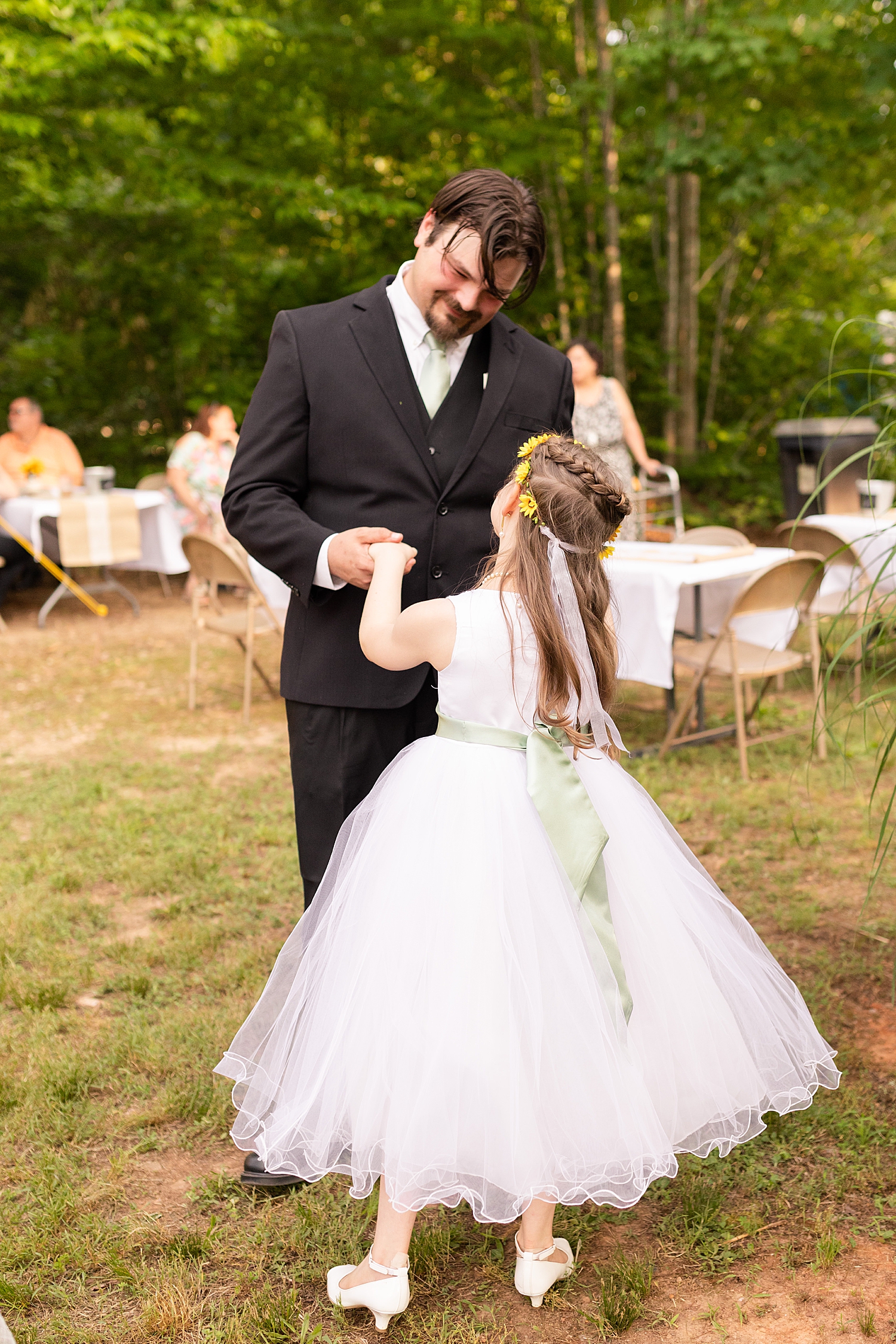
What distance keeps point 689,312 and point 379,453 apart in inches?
392

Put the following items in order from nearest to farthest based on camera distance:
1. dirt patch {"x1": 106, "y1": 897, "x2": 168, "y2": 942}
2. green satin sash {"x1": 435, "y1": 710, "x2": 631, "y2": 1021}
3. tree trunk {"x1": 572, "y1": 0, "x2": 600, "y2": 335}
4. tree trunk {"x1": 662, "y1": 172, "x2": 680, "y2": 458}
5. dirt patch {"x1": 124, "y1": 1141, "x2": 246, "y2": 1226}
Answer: green satin sash {"x1": 435, "y1": 710, "x2": 631, "y2": 1021} < dirt patch {"x1": 124, "y1": 1141, "x2": 246, "y2": 1226} < dirt patch {"x1": 106, "y1": 897, "x2": 168, "y2": 942} < tree trunk {"x1": 572, "y1": 0, "x2": 600, "y2": 335} < tree trunk {"x1": 662, "y1": 172, "x2": 680, "y2": 458}

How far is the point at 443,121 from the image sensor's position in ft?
34.0

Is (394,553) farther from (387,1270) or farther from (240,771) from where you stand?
(240,771)

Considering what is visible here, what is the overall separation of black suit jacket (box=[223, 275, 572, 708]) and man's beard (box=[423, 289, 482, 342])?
0.08 m

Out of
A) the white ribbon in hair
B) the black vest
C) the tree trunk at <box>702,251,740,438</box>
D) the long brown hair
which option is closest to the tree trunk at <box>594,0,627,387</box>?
the tree trunk at <box>702,251,740,438</box>

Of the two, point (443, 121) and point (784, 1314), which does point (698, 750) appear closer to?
point (784, 1314)

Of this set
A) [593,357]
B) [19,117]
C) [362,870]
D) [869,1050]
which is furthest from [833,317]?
[362,870]

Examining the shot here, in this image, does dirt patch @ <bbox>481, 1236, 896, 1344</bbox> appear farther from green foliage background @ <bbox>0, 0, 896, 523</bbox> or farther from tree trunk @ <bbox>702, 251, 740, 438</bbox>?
tree trunk @ <bbox>702, 251, 740, 438</bbox>

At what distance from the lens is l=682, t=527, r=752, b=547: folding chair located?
5.57 meters

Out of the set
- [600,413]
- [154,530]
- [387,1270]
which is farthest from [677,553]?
[154,530]

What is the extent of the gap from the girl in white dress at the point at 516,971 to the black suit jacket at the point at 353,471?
0.53 feet

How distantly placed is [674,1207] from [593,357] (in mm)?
5593

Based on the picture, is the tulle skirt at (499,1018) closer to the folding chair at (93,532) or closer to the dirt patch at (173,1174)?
the dirt patch at (173,1174)

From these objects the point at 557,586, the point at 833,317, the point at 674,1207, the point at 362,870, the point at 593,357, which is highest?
the point at 833,317
